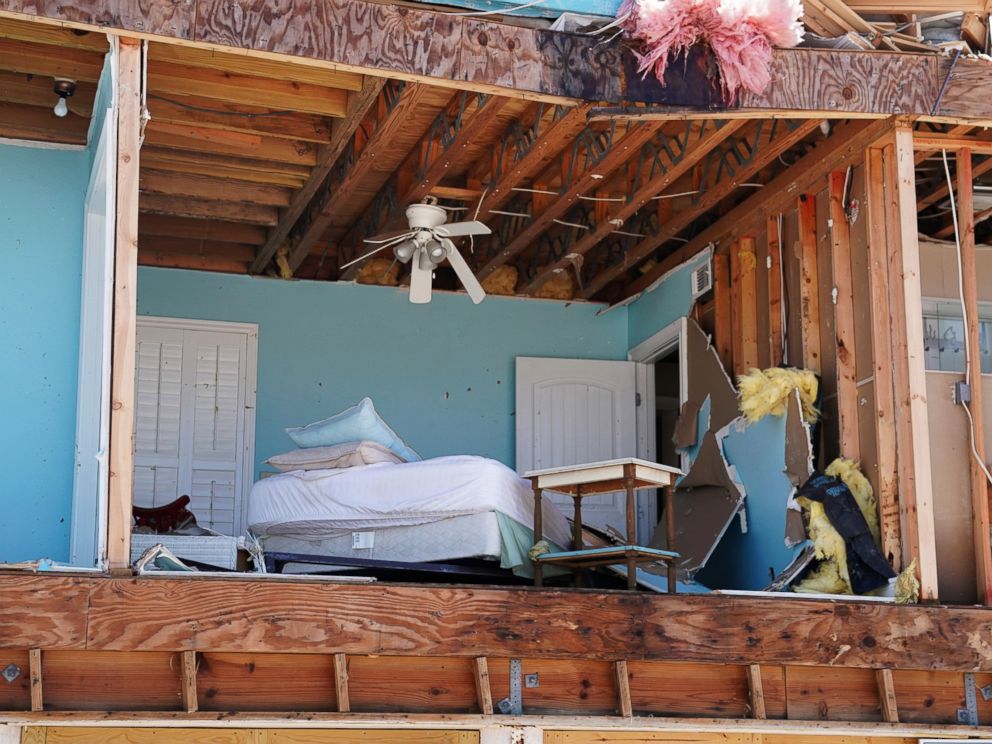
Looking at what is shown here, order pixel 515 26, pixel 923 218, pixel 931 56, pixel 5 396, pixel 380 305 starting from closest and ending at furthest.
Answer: pixel 515 26 < pixel 931 56 < pixel 5 396 < pixel 923 218 < pixel 380 305

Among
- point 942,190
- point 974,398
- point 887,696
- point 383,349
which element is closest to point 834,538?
point 887,696

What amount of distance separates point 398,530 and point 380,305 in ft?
11.1

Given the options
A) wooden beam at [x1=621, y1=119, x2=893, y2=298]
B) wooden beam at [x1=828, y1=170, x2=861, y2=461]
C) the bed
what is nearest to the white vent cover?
wooden beam at [x1=621, y1=119, x2=893, y2=298]

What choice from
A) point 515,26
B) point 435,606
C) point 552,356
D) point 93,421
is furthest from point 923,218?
point 93,421

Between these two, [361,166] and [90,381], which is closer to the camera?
[90,381]

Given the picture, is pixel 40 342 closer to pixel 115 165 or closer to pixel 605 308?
pixel 115 165

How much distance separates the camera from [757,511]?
26.7 feet

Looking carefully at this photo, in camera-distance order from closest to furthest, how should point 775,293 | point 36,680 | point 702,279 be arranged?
point 36,680 → point 775,293 → point 702,279

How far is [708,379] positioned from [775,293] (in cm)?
96

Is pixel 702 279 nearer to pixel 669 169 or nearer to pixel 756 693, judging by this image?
pixel 669 169

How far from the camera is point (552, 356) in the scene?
10.5m

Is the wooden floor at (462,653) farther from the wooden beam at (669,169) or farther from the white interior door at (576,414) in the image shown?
the white interior door at (576,414)

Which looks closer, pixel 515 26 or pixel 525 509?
pixel 515 26

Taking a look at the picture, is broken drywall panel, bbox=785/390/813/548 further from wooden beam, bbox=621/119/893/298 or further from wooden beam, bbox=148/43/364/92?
wooden beam, bbox=148/43/364/92
